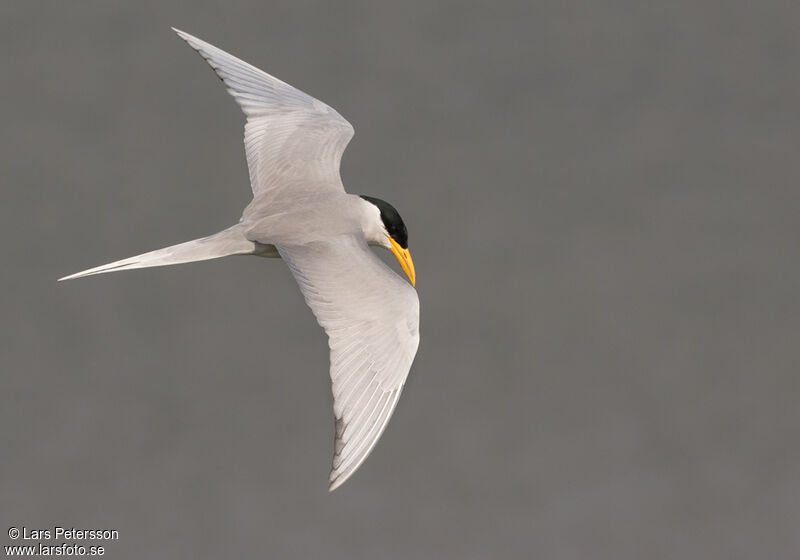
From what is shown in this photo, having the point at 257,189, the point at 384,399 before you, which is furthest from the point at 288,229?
the point at 384,399

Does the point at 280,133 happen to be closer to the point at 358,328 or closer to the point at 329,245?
the point at 329,245

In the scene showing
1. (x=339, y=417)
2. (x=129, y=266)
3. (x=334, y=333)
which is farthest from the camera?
Answer: (x=129, y=266)

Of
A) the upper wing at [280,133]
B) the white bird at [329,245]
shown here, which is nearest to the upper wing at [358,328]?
the white bird at [329,245]

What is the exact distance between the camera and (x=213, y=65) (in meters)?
6.48

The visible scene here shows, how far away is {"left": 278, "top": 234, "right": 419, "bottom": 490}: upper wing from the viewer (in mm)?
4688

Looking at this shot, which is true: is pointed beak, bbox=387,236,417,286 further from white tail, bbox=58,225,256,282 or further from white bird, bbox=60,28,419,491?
white tail, bbox=58,225,256,282

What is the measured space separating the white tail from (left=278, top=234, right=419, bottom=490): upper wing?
245mm

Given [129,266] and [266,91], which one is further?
[266,91]

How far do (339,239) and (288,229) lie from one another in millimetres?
251

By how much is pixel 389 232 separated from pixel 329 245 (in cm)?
51

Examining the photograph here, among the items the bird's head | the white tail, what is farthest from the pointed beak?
the white tail

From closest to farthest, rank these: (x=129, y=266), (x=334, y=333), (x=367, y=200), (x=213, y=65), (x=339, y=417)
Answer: (x=339, y=417)
(x=334, y=333)
(x=129, y=266)
(x=367, y=200)
(x=213, y=65)

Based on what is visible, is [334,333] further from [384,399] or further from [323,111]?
[323,111]

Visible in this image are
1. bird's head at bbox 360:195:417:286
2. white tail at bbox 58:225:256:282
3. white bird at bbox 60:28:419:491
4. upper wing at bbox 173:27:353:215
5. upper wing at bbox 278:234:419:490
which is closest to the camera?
upper wing at bbox 278:234:419:490
